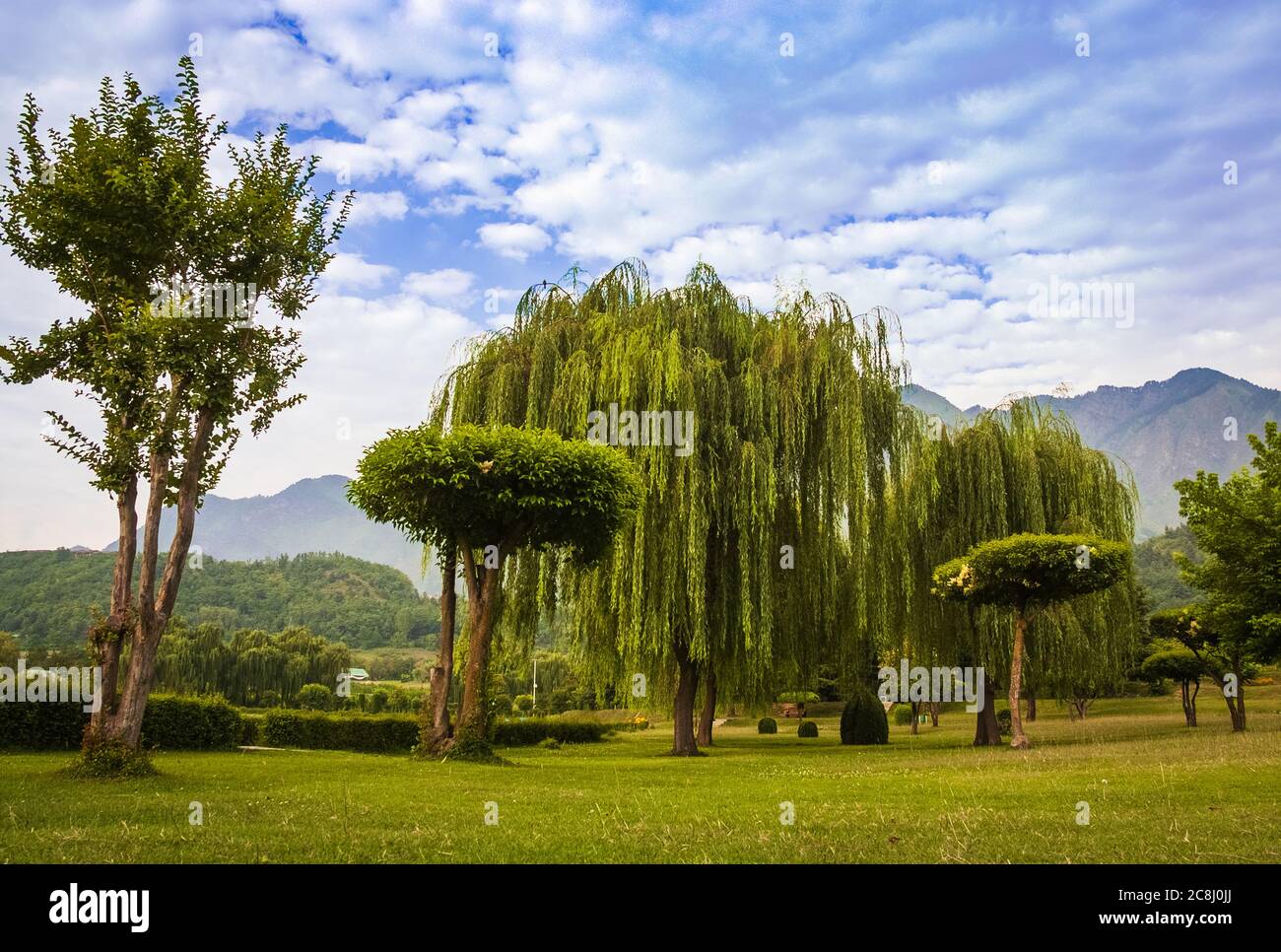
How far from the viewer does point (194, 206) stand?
46.2 feet

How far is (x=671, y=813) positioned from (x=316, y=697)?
2065 inches

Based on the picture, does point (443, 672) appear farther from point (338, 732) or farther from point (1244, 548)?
point (1244, 548)

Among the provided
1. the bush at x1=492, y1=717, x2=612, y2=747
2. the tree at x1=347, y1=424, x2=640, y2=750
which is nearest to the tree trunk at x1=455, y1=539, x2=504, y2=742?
the tree at x1=347, y1=424, x2=640, y2=750

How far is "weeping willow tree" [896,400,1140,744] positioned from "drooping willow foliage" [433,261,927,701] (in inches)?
74.0

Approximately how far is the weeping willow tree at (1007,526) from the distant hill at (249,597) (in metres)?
62.7

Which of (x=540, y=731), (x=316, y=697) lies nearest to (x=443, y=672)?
(x=540, y=731)

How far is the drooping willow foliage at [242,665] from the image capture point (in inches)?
2271

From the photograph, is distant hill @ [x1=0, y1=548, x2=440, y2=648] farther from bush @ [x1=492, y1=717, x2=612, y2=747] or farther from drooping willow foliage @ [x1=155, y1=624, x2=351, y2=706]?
bush @ [x1=492, y1=717, x2=612, y2=747]

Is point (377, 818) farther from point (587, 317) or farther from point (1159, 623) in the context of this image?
point (1159, 623)
